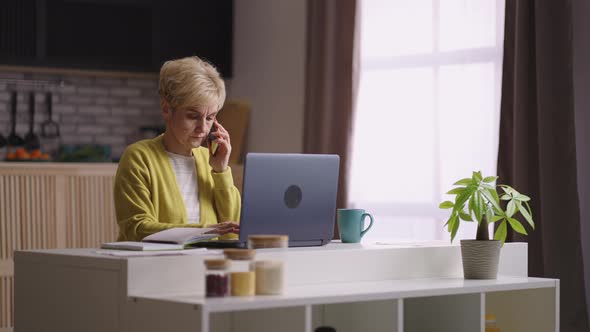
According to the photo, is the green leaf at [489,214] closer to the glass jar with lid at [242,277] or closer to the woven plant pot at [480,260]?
the woven plant pot at [480,260]

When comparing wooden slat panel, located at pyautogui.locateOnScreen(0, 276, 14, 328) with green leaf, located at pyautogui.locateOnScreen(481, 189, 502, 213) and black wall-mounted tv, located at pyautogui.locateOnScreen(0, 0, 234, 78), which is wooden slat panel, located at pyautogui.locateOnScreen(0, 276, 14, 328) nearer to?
black wall-mounted tv, located at pyautogui.locateOnScreen(0, 0, 234, 78)

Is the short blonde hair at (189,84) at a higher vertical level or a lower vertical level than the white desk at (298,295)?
higher

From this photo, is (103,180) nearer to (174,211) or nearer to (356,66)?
(356,66)

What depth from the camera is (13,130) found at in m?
5.72

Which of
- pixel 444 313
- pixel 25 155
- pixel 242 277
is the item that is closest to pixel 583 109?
pixel 444 313

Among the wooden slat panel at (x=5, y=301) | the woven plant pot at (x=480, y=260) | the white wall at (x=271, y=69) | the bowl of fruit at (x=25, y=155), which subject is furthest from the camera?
the white wall at (x=271, y=69)

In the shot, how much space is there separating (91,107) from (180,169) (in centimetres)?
318

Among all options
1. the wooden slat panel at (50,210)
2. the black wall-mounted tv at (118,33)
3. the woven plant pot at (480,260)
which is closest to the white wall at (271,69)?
the black wall-mounted tv at (118,33)

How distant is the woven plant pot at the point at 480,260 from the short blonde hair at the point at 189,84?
0.94m

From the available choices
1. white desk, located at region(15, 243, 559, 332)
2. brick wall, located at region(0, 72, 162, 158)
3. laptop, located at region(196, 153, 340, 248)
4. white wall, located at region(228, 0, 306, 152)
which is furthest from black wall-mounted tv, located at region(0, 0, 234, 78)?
laptop, located at region(196, 153, 340, 248)

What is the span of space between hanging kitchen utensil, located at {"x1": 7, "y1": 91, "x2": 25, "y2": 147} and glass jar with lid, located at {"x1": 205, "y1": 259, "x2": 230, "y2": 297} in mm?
3761

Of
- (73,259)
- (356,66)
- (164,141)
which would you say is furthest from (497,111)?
(73,259)

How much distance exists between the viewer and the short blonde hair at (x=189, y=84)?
3.04m

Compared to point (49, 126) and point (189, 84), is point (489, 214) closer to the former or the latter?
point (189, 84)
